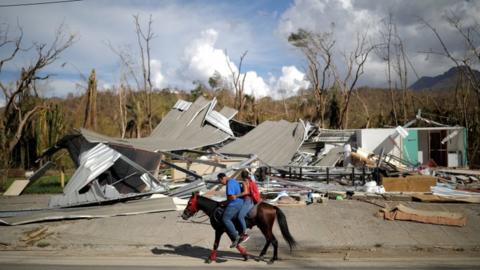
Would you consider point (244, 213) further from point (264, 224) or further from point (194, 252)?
point (194, 252)

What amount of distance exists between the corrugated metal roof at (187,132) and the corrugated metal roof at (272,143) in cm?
100

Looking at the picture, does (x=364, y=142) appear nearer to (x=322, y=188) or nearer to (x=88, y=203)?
(x=322, y=188)

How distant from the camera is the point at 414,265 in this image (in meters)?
7.95

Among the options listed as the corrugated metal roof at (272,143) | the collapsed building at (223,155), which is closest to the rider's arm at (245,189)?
the collapsed building at (223,155)

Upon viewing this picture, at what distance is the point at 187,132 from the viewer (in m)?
21.1

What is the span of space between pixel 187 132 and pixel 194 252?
11918 mm

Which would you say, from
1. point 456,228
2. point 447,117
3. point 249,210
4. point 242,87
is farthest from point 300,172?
point 242,87

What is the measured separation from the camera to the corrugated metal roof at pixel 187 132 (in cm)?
1895

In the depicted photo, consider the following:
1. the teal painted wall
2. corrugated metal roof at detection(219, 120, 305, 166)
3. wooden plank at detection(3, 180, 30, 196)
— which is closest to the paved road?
corrugated metal roof at detection(219, 120, 305, 166)

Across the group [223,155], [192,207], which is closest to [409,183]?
[223,155]

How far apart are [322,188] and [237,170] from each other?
3.05 metres

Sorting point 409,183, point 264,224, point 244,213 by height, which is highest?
point 244,213

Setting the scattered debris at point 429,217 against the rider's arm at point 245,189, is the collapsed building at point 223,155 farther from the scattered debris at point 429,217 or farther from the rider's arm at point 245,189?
the rider's arm at point 245,189

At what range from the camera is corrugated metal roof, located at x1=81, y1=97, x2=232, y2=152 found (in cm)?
1895
